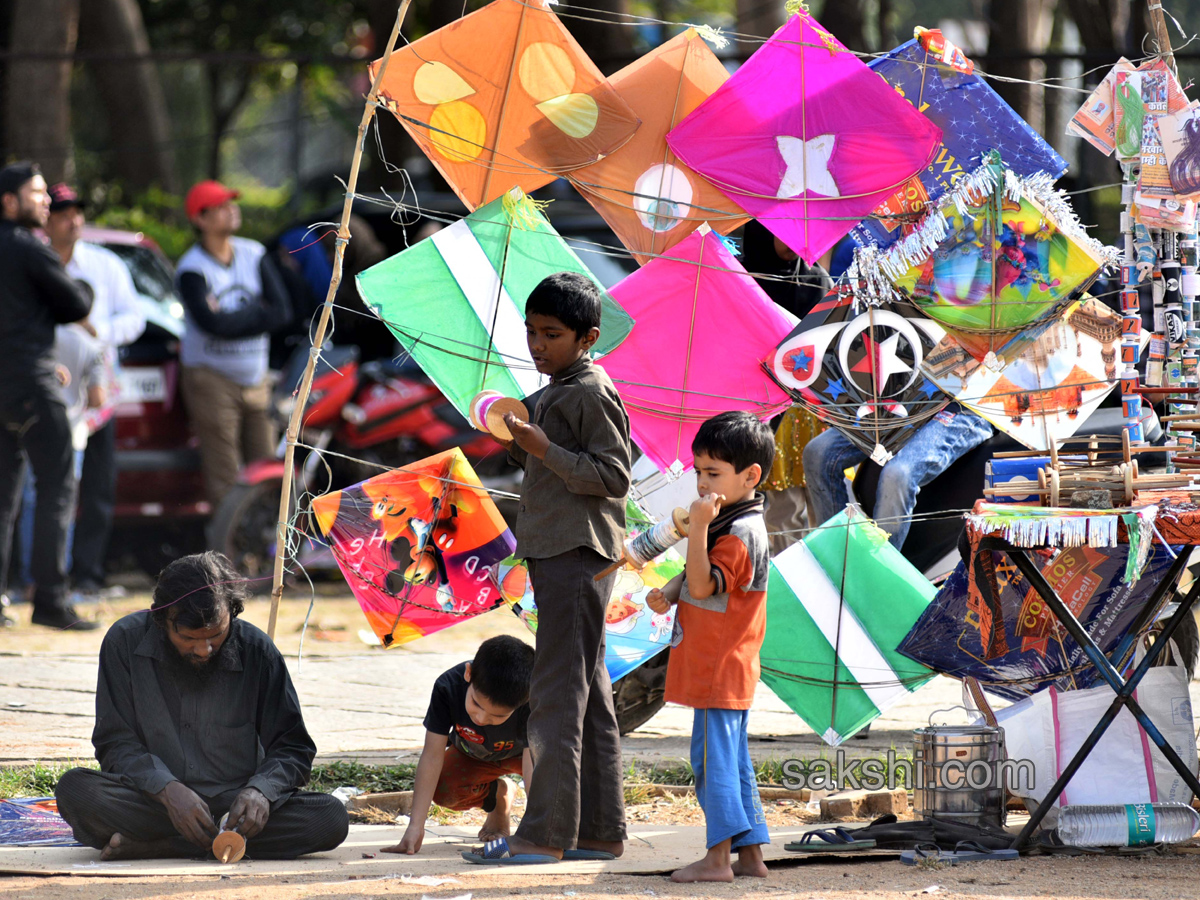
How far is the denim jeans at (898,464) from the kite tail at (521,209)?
1.27 m

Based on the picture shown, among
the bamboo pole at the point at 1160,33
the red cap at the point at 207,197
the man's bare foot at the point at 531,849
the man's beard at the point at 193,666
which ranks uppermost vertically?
the red cap at the point at 207,197

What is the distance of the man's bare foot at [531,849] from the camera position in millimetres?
3381

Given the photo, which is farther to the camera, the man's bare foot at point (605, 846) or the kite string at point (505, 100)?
the kite string at point (505, 100)

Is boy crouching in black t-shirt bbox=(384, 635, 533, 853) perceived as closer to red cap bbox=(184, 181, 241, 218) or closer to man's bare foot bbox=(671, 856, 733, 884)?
man's bare foot bbox=(671, 856, 733, 884)

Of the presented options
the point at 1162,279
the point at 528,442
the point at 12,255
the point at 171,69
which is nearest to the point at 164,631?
the point at 528,442

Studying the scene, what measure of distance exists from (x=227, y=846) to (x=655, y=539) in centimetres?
125

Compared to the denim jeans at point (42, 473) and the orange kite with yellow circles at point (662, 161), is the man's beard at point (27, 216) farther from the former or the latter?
the orange kite with yellow circles at point (662, 161)

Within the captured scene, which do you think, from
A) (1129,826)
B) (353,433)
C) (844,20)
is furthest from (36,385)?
(844,20)

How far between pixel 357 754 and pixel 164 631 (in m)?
1.26

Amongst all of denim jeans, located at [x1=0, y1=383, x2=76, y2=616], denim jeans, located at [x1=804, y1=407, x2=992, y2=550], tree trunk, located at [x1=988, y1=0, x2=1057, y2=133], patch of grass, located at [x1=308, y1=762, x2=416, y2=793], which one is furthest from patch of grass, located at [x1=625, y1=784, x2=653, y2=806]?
tree trunk, located at [x1=988, y1=0, x2=1057, y2=133]

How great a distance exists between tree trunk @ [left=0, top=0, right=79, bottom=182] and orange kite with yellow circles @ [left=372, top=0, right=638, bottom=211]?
754cm

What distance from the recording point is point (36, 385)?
22.2 feet

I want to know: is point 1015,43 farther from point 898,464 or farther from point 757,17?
point 898,464

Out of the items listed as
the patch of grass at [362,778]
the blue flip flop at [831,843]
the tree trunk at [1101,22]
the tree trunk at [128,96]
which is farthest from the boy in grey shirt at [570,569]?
the tree trunk at [128,96]
